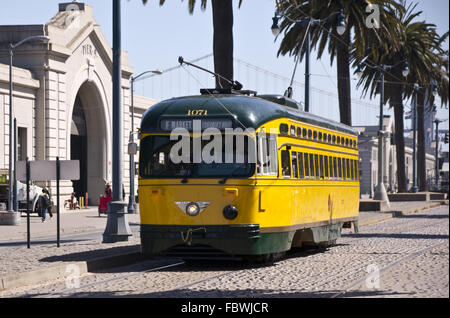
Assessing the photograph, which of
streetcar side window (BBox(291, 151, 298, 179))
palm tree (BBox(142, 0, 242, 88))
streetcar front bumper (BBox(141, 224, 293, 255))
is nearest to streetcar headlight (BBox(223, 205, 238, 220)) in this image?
streetcar front bumper (BBox(141, 224, 293, 255))

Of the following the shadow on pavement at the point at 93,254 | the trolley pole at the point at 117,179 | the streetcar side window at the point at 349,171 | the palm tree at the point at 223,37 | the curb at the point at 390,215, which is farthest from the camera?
the curb at the point at 390,215

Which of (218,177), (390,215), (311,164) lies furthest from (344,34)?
(218,177)

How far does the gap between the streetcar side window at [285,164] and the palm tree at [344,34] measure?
71.9ft

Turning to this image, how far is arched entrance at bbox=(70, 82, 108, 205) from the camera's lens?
58.3 metres

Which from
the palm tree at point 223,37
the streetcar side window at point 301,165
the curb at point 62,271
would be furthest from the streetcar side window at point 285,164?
the palm tree at point 223,37

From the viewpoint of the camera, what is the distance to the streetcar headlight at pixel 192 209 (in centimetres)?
1514

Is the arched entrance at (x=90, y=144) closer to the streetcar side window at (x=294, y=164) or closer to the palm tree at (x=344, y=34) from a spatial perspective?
the palm tree at (x=344, y=34)

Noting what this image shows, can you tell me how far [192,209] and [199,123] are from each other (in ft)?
5.10

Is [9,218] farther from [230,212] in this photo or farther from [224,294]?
[224,294]

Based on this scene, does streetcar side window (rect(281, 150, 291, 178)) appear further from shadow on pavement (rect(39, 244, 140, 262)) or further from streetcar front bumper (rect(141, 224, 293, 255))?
shadow on pavement (rect(39, 244, 140, 262))

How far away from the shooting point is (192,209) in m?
15.2
